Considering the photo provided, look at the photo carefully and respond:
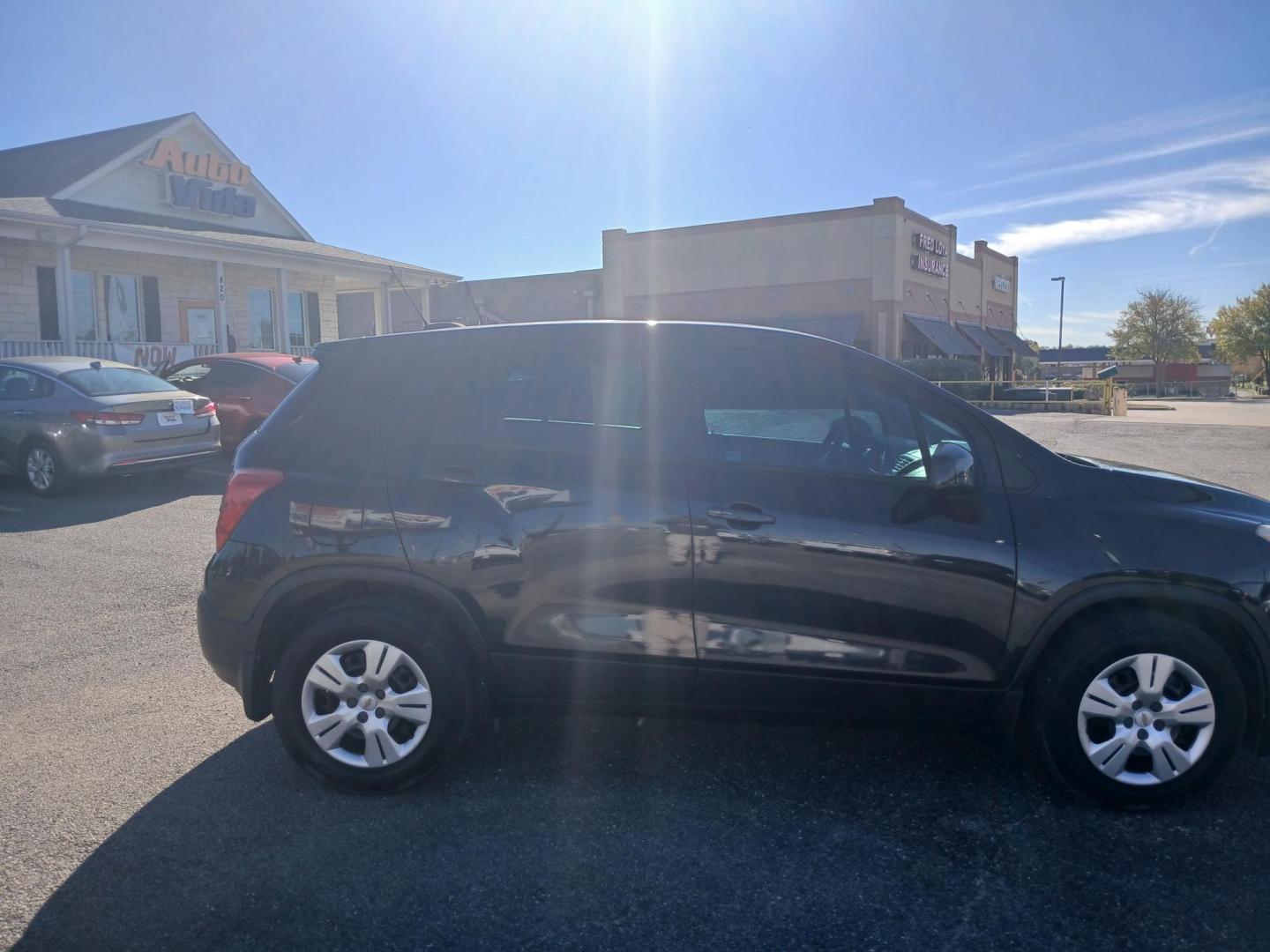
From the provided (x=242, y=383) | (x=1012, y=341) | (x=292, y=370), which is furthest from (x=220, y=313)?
(x=1012, y=341)

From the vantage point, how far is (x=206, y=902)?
296 cm

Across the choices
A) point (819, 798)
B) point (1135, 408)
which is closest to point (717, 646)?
point (819, 798)

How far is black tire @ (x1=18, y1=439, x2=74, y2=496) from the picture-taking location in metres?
9.79

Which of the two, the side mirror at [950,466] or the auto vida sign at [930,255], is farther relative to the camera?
the auto vida sign at [930,255]

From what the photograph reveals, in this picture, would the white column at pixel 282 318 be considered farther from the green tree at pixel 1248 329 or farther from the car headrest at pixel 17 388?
the green tree at pixel 1248 329

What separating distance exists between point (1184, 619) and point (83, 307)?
19.1 meters

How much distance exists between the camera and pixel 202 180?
20422 mm

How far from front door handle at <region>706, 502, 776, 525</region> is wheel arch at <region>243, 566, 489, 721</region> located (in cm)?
98

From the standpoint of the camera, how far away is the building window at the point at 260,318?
68.6ft

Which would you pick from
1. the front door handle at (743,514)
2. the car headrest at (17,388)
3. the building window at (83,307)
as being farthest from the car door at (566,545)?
the building window at (83,307)

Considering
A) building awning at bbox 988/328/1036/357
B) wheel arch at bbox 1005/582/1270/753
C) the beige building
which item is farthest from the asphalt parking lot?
building awning at bbox 988/328/1036/357

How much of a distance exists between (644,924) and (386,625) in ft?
4.58

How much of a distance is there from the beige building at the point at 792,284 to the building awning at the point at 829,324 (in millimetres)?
61

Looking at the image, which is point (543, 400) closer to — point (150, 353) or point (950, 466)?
point (950, 466)
